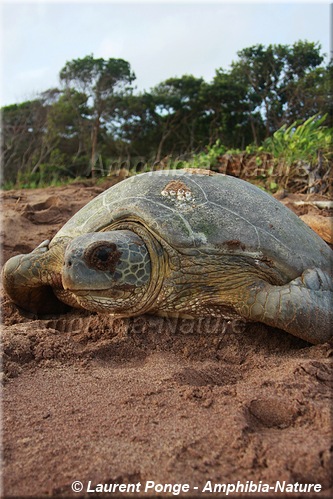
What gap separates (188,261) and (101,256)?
489 mm

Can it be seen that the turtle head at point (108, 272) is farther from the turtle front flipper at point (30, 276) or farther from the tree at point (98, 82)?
the tree at point (98, 82)

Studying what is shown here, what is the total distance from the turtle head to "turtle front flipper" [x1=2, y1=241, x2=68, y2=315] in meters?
0.43

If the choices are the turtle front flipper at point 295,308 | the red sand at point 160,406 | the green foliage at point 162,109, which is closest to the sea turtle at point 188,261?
the turtle front flipper at point 295,308

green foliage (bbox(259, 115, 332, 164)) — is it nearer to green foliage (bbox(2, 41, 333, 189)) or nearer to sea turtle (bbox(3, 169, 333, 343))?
sea turtle (bbox(3, 169, 333, 343))

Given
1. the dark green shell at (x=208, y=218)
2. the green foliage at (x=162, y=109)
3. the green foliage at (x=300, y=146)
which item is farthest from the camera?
the green foliage at (x=162, y=109)

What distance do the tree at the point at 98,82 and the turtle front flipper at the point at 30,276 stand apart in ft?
48.2

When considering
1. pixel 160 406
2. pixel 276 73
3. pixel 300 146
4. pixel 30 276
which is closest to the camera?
pixel 160 406

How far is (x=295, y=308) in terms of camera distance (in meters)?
2.17

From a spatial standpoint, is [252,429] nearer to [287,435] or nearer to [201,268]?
[287,435]

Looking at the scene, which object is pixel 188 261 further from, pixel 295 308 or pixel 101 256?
pixel 295 308

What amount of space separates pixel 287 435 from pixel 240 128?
58.1ft

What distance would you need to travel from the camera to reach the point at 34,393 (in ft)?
5.61

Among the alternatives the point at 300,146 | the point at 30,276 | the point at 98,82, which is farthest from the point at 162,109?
the point at 30,276

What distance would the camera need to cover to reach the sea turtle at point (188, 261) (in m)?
2.23
